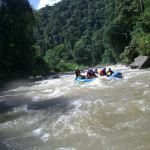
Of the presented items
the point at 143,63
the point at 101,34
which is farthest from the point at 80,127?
the point at 101,34

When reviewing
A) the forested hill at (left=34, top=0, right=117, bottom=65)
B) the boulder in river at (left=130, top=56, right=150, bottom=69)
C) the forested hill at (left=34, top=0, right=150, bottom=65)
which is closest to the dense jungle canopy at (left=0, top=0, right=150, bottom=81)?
the forested hill at (left=34, top=0, right=150, bottom=65)

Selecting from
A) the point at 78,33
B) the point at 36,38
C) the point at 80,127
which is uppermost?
the point at 78,33

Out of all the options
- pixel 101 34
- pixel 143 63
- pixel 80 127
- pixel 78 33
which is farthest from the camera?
pixel 78 33

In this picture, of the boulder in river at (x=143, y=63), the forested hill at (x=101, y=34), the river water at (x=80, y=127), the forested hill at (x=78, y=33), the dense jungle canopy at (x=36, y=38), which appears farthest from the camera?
the forested hill at (x=78, y=33)

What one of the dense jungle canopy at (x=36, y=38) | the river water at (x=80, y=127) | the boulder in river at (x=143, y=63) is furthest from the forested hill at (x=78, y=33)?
the river water at (x=80, y=127)

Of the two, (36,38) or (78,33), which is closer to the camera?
(36,38)

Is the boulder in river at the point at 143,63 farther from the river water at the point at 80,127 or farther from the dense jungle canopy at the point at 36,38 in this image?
the river water at the point at 80,127

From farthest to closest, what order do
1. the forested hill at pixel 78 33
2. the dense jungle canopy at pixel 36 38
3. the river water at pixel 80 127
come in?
1. the forested hill at pixel 78 33
2. the dense jungle canopy at pixel 36 38
3. the river water at pixel 80 127

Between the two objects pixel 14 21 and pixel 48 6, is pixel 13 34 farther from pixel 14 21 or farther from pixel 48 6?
pixel 48 6

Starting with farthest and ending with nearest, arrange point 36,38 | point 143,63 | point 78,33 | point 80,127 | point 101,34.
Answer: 1. point 78,33
2. point 101,34
3. point 36,38
4. point 143,63
5. point 80,127

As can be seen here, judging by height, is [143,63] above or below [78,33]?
below

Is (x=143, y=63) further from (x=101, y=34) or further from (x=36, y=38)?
(x=101, y=34)

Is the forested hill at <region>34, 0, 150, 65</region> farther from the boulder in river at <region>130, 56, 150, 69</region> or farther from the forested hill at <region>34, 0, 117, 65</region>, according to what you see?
the boulder in river at <region>130, 56, 150, 69</region>

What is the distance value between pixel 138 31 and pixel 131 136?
17580 millimetres
